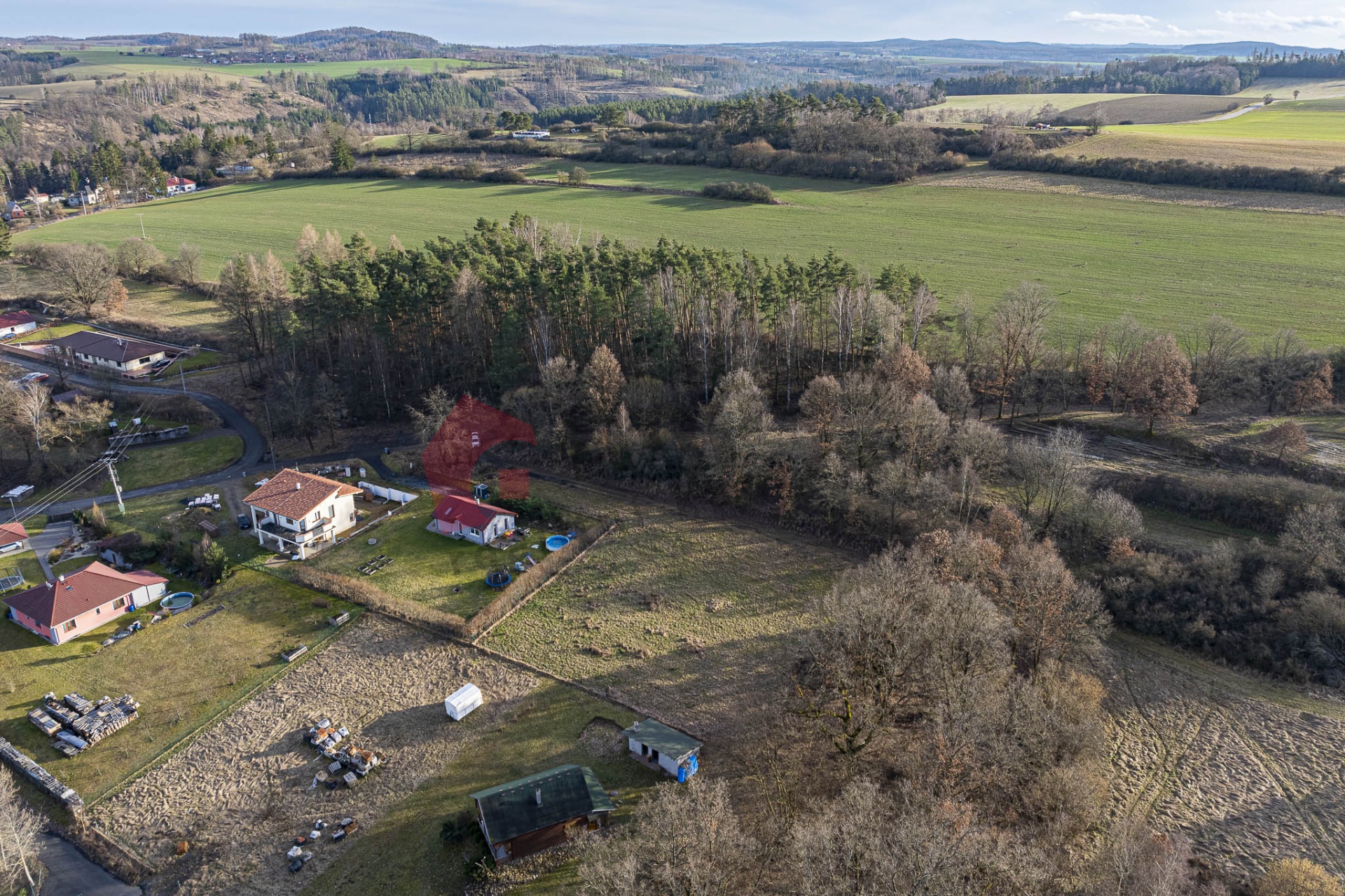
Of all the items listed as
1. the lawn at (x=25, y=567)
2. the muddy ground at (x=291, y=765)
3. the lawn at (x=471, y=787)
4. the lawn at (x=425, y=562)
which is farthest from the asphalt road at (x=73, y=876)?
the lawn at (x=25, y=567)

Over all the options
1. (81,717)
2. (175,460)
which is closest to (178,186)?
(175,460)

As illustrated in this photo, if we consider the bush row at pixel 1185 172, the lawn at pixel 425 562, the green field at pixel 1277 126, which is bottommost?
the lawn at pixel 425 562

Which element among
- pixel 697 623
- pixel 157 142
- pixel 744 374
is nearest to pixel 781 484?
pixel 744 374

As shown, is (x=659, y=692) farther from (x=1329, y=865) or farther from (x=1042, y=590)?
(x=1329, y=865)

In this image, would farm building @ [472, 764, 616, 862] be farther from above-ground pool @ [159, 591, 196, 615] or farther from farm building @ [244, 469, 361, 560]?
above-ground pool @ [159, 591, 196, 615]

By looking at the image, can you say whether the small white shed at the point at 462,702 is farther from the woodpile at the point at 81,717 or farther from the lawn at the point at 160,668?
the woodpile at the point at 81,717

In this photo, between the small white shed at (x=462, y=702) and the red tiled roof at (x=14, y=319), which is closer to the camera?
the small white shed at (x=462, y=702)

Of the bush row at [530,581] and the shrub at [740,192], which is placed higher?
the shrub at [740,192]

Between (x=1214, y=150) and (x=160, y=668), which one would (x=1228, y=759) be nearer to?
(x=160, y=668)

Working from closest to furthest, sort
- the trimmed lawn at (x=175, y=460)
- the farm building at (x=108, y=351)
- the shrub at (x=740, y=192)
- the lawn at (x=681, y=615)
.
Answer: the lawn at (x=681, y=615), the trimmed lawn at (x=175, y=460), the farm building at (x=108, y=351), the shrub at (x=740, y=192)
